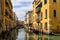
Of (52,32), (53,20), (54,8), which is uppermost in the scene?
(54,8)

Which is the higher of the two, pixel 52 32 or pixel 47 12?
pixel 47 12

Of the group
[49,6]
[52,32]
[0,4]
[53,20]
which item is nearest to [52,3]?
[49,6]

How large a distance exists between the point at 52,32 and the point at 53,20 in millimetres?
3117

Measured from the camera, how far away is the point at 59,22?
40656 millimetres

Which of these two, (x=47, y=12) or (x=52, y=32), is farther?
(x=47, y=12)

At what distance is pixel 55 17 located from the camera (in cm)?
4041

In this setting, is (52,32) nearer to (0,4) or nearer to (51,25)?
(51,25)

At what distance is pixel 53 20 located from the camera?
40.3 meters

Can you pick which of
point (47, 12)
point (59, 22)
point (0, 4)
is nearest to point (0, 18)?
point (0, 4)

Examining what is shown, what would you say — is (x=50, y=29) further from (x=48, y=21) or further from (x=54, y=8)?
(x=54, y=8)

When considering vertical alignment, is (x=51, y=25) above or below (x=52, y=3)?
below

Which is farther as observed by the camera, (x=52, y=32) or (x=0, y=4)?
(x=0, y=4)

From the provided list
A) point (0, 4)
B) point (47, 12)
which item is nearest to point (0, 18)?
point (0, 4)

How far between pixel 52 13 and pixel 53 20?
1.52m
